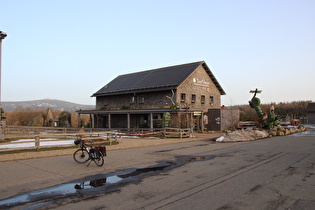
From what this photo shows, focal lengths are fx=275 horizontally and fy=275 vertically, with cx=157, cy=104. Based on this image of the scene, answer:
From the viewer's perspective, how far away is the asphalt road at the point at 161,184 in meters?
5.98

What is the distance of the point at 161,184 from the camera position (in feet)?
25.4

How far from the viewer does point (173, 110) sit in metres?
29.1

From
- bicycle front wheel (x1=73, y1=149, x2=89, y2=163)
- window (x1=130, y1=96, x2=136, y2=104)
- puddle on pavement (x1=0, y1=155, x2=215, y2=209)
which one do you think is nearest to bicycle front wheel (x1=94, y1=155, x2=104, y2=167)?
bicycle front wheel (x1=73, y1=149, x2=89, y2=163)

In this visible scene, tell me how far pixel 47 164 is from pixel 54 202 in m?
5.33

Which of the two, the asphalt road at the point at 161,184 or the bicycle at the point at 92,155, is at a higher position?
the bicycle at the point at 92,155

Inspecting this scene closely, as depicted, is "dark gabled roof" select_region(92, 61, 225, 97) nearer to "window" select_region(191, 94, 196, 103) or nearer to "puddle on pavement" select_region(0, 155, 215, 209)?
"window" select_region(191, 94, 196, 103)

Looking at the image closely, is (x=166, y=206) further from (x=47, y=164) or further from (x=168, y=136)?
(x=168, y=136)

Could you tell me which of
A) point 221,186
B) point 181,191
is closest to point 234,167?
point 221,186

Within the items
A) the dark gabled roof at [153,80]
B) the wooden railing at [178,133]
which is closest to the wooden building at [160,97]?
the dark gabled roof at [153,80]

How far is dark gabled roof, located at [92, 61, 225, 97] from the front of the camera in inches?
1329

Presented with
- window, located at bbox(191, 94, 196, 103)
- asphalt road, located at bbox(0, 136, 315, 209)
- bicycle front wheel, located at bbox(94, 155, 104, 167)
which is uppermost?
window, located at bbox(191, 94, 196, 103)

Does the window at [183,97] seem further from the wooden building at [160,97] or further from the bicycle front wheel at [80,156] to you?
the bicycle front wheel at [80,156]

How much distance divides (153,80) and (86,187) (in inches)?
1171

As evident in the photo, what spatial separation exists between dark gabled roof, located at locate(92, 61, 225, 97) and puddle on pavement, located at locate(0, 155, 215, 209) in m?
23.0
